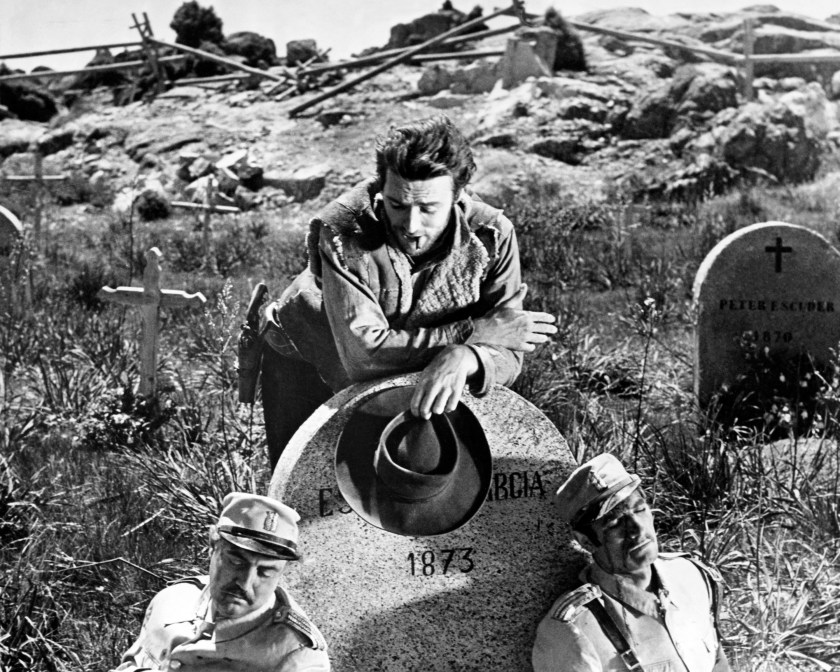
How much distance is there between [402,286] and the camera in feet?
10.6

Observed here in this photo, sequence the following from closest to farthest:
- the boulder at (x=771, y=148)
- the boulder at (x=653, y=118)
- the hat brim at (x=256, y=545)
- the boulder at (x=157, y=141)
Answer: the hat brim at (x=256, y=545) < the boulder at (x=771, y=148) < the boulder at (x=653, y=118) < the boulder at (x=157, y=141)

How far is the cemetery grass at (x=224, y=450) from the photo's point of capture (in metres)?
3.76

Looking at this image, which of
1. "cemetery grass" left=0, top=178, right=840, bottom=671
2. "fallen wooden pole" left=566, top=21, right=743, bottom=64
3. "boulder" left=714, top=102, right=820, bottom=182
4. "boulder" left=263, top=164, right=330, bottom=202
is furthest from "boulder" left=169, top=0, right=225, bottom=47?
"cemetery grass" left=0, top=178, right=840, bottom=671

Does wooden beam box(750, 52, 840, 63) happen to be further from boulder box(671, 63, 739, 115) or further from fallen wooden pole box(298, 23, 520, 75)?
fallen wooden pole box(298, 23, 520, 75)

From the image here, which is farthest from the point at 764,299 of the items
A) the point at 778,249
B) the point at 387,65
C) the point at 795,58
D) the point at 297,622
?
the point at 387,65

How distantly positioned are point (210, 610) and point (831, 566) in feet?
7.96

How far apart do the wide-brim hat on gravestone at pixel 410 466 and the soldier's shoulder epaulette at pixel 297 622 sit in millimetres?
378

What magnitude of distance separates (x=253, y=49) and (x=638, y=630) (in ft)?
61.8

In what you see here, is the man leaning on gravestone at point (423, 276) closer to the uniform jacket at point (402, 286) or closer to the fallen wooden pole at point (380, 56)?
the uniform jacket at point (402, 286)

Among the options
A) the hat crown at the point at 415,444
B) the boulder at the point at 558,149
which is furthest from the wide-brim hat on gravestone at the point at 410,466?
the boulder at the point at 558,149

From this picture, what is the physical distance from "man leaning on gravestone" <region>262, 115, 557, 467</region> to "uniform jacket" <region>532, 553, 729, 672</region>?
657mm

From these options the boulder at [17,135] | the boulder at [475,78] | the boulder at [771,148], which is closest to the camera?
the boulder at [771,148]

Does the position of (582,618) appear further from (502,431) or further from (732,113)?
(732,113)

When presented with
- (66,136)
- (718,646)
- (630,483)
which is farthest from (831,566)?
(66,136)
